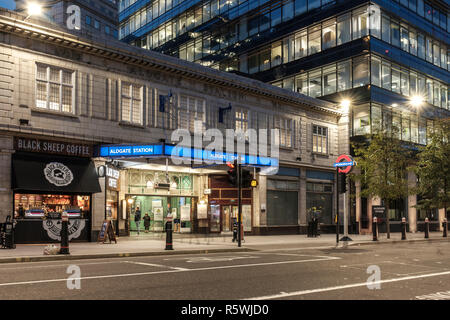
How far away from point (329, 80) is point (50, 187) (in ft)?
83.2

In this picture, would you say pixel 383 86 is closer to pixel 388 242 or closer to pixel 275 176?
pixel 275 176

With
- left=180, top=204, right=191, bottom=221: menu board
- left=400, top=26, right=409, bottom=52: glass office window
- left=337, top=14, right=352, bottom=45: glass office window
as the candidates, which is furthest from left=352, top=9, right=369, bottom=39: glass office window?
left=180, top=204, right=191, bottom=221: menu board

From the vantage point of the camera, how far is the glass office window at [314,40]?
40.4m

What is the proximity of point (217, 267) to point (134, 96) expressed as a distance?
50.6ft

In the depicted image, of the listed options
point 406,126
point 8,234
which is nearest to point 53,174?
point 8,234

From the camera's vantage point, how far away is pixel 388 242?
26656mm

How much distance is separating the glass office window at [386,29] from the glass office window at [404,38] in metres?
2.15

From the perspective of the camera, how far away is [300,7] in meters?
41.8

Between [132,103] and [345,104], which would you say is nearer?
[132,103]

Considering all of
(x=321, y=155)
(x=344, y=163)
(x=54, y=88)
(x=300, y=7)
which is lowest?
(x=344, y=163)

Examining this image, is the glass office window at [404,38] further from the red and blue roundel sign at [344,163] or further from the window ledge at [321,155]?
the red and blue roundel sign at [344,163]

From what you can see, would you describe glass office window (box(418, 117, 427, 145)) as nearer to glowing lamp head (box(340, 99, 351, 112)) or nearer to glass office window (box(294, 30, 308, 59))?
glowing lamp head (box(340, 99, 351, 112))

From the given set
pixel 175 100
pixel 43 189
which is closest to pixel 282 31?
pixel 175 100

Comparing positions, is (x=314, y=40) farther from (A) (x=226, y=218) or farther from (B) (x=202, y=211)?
(B) (x=202, y=211)
